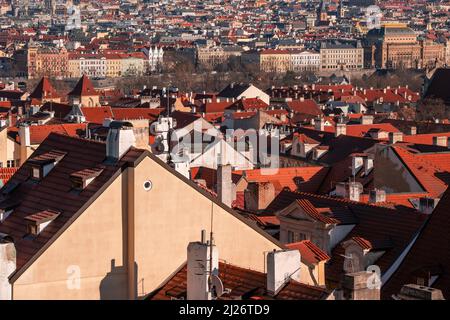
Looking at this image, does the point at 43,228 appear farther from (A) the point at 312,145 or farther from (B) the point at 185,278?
(A) the point at 312,145

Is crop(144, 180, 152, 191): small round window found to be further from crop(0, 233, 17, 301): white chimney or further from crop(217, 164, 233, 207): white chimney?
crop(217, 164, 233, 207): white chimney

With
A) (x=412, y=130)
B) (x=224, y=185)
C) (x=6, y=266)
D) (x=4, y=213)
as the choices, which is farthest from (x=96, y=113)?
(x=6, y=266)

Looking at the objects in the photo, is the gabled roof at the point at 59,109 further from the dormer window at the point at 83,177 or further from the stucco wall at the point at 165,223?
the stucco wall at the point at 165,223

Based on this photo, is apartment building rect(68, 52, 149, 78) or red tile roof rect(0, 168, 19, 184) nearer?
red tile roof rect(0, 168, 19, 184)

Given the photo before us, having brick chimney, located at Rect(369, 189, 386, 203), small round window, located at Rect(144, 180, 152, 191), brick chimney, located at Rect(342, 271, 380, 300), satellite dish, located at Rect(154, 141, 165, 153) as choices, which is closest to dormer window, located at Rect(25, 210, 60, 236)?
small round window, located at Rect(144, 180, 152, 191)

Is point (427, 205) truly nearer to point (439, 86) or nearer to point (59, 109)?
point (59, 109)
